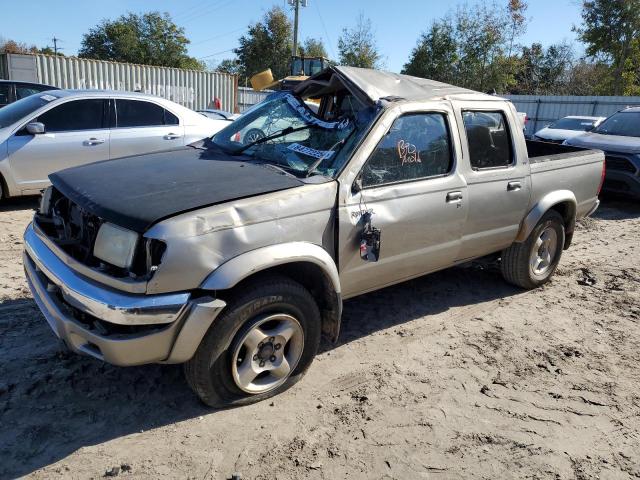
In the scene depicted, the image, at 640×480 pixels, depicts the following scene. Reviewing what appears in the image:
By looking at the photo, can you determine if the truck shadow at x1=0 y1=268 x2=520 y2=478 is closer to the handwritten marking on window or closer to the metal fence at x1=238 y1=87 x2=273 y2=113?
the handwritten marking on window

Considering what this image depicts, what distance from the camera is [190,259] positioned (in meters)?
2.62

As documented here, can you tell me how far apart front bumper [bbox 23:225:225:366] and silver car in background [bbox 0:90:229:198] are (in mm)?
4566

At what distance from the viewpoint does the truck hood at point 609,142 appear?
951 cm

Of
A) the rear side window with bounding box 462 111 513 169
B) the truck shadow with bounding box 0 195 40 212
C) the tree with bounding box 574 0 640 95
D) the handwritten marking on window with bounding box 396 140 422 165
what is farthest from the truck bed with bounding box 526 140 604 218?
the tree with bounding box 574 0 640 95

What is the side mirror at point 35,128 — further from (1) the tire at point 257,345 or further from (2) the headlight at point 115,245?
(1) the tire at point 257,345

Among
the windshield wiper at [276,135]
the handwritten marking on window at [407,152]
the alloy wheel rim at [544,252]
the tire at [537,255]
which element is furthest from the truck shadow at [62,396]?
the alloy wheel rim at [544,252]

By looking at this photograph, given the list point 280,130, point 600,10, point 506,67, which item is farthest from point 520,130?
point 506,67

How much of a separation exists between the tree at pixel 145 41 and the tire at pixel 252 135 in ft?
160

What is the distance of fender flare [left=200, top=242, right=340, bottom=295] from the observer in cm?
270

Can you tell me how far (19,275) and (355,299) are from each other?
10.4 feet

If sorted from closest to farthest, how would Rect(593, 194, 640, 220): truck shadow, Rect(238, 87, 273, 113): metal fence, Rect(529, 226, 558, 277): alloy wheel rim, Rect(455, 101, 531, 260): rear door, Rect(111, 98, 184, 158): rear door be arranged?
Rect(455, 101, 531, 260): rear door, Rect(529, 226, 558, 277): alloy wheel rim, Rect(111, 98, 184, 158): rear door, Rect(593, 194, 640, 220): truck shadow, Rect(238, 87, 273, 113): metal fence

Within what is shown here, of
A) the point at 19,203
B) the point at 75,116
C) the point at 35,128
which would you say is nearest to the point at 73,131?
the point at 75,116

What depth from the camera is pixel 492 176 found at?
4.33 meters

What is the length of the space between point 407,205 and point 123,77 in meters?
16.5
